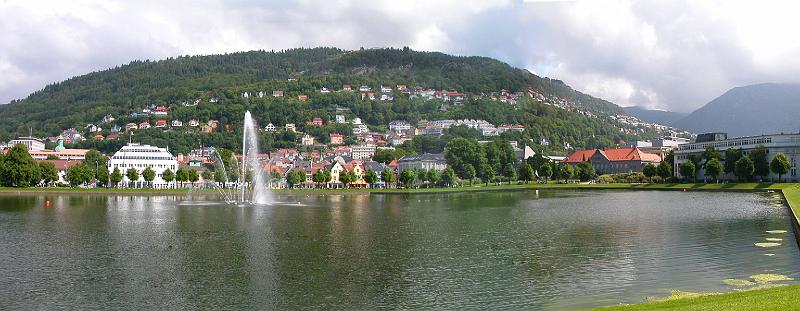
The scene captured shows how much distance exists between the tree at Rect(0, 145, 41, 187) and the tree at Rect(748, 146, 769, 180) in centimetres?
10578

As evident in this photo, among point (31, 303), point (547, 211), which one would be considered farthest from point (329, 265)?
point (547, 211)

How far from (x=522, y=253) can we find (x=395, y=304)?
1159cm

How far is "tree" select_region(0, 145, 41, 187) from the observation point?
3863 inches

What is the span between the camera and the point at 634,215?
4928 cm

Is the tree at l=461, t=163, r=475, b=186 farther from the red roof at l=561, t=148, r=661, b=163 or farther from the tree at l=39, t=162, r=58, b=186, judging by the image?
the tree at l=39, t=162, r=58, b=186

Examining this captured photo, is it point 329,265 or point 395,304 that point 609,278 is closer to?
point 395,304

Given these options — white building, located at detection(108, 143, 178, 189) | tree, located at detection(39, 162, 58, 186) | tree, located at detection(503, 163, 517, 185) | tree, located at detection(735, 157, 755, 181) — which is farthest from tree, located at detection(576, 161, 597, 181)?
tree, located at detection(39, 162, 58, 186)

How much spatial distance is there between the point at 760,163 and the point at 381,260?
79.7 metres

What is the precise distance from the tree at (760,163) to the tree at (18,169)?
10578cm

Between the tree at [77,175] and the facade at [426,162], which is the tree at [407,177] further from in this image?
the tree at [77,175]

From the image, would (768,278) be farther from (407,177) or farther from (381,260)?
(407,177)

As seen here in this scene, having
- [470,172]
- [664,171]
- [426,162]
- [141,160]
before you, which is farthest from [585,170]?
[141,160]

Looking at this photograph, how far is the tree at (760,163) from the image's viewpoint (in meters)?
A: 89.8

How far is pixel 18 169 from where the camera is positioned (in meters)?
98.4
